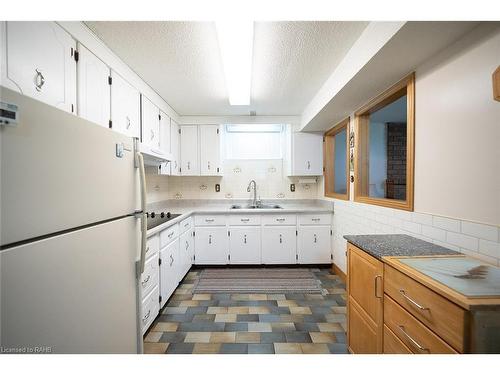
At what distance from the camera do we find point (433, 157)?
144cm

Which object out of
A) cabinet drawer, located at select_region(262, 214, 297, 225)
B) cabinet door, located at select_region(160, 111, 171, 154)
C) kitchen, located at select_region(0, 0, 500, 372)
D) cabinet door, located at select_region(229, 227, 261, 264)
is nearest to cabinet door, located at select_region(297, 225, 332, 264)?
kitchen, located at select_region(0, 0, 500, 372)

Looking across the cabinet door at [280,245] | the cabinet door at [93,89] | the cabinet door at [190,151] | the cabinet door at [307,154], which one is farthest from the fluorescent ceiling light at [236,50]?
the cabinet door at [280,245]

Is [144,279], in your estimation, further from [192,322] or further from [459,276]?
[459,276]

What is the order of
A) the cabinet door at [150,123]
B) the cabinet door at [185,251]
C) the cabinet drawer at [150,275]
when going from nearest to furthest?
the cabinet drawer at [150,275] < the cabinet door at [150,123] < the cabinet door at [185,251]

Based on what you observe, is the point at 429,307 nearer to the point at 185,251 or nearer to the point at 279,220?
the point at 279,220

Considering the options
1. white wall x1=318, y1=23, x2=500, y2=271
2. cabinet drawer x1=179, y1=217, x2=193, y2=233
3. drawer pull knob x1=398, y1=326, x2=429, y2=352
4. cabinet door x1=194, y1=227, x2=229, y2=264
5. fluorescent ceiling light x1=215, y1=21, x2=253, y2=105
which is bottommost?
cabinet door x1=194, y1=227, x2=229, y2=264

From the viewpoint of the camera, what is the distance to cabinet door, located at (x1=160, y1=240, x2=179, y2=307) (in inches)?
84.9

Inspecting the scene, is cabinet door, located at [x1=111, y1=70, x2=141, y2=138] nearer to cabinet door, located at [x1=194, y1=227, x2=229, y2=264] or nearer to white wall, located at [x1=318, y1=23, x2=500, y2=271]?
cabinet door, located at [x1=194, y1=227, x2=229, y2=264]

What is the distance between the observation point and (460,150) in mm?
1246

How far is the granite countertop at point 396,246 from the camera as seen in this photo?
1.25 m

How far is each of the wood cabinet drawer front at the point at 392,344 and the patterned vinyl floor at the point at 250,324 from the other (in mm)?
598

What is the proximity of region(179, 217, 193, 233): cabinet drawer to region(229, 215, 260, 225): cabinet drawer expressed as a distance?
0.59 metres

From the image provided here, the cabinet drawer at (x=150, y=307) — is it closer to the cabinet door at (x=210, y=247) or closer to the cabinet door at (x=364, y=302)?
the cabinet door at (x=210, y=247)
